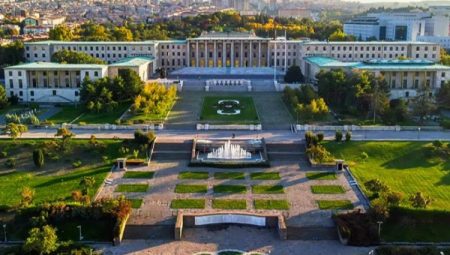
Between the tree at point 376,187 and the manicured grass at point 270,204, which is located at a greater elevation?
the tree at point 376,187

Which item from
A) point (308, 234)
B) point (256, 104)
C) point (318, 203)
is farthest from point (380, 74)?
point (308, 234)

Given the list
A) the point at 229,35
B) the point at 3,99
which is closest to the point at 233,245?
the point at 3,99

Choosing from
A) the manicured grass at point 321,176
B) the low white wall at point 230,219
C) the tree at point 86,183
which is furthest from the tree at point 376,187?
the tree at point 86,183

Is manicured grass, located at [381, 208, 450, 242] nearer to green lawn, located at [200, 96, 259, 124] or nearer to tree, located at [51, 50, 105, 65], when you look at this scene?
green lawn, located at [200, 96, 259, 124]

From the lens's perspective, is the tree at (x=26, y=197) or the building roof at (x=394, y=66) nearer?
the tree at (x=26, y=197)

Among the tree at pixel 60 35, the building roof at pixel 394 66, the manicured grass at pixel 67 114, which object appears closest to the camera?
the manicured grass at pixel 67 114

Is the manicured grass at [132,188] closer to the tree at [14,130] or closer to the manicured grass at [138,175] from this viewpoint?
the manicured grass at [138,175]
